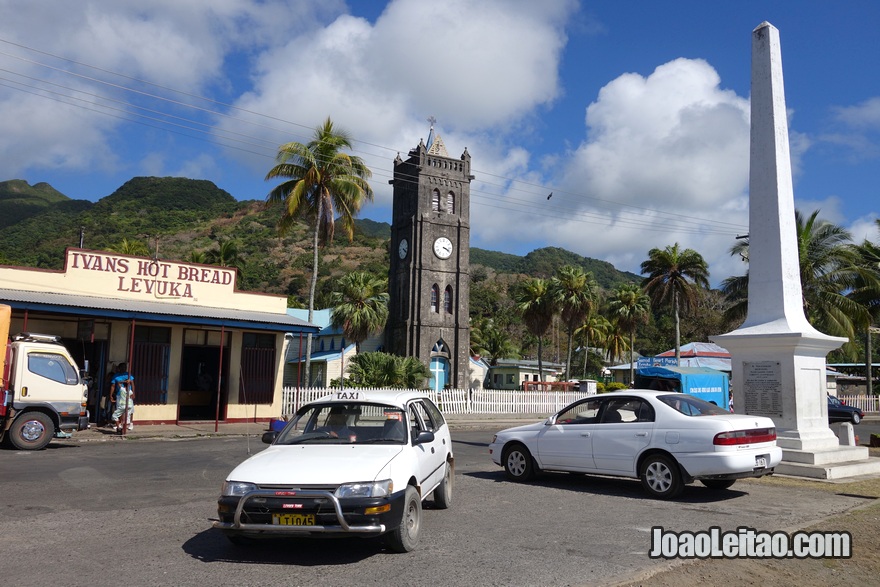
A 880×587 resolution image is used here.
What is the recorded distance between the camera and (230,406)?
22.9 metres

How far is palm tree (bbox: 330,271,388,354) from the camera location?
42.6 m

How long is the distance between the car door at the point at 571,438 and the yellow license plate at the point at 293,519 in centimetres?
566

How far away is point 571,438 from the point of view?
1056cm

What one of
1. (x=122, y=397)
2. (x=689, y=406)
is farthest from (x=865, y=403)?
(x=122, y=397)

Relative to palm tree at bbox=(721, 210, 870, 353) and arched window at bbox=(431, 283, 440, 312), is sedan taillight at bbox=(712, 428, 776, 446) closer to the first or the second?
palm tree at bbox=(721, 210, 870, 353)

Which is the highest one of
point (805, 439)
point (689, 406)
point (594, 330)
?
point (594, 330)

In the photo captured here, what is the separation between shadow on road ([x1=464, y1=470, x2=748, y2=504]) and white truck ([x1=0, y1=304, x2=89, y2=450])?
9087 millimetres

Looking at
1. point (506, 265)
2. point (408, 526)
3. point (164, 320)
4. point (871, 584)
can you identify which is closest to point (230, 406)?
point (164, 320)

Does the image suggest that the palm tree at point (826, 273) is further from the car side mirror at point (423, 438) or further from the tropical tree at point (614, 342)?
the tropical tree at point (614, 342)

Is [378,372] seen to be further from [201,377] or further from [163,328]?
[163,328]

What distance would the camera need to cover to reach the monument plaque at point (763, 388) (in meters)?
13.0

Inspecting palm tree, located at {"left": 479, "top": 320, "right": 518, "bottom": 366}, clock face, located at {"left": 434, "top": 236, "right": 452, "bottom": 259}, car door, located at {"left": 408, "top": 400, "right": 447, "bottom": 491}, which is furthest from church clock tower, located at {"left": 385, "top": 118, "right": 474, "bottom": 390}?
car door, located at {"left": 408, "top": 400, "right": 447, "bottom": 491}

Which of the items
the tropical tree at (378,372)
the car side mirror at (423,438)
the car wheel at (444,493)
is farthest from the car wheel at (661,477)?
the tropical tree at (378,372)

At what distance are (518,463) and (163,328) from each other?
14.2m
